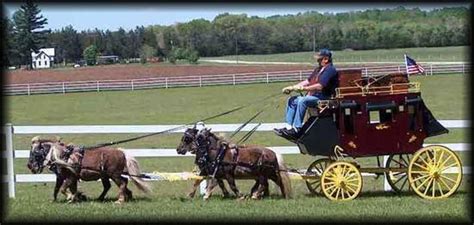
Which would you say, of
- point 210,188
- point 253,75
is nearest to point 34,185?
point 210,188

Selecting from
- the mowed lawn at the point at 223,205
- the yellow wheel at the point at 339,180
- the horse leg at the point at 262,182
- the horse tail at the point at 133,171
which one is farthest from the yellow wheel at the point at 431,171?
the horse tail at the point at 133,171

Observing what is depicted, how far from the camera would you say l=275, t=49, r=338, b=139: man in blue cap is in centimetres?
865

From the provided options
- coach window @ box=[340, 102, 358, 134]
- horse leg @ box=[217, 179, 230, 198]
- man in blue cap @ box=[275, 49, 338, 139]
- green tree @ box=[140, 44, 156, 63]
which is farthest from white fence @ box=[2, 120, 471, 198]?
green tree @ box=[140, 44, 156, 63]

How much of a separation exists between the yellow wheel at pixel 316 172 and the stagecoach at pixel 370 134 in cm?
34

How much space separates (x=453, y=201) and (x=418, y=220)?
131cm

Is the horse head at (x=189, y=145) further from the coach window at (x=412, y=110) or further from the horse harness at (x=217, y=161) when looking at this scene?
the coach window at (x=412, y=110)

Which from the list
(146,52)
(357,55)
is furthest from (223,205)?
(357,55)

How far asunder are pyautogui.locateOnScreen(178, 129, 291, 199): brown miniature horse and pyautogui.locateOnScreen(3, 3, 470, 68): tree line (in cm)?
112

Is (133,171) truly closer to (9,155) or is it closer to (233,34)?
(9,155)

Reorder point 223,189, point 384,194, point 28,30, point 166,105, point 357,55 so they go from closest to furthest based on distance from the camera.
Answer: point 28,30
point 223,189
point 384,194
point 357,55
point 166,105

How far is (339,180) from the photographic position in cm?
866

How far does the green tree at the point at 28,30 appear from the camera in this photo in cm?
555

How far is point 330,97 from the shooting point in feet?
28.7

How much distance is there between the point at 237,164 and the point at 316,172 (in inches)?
41.2
